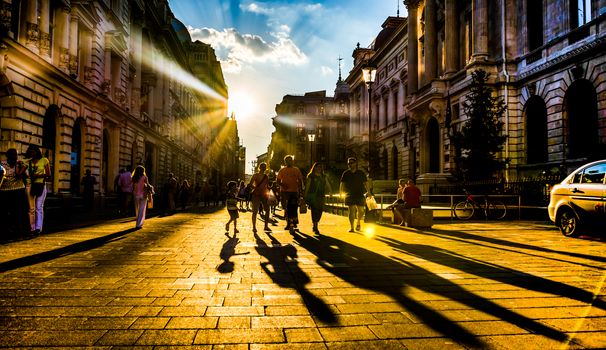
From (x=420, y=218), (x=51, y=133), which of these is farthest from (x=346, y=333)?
(x=51, y=133)

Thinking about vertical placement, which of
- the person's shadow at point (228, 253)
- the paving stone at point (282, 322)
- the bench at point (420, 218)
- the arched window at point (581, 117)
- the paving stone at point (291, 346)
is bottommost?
the person's shadow at point (228, 253)

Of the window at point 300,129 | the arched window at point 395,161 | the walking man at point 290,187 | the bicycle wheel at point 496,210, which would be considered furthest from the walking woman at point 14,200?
the window at point 300,129

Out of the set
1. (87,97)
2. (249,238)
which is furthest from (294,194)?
(87,97)

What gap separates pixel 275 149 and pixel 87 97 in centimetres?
8654

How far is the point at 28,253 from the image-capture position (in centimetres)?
634

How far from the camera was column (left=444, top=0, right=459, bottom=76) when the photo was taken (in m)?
29.4

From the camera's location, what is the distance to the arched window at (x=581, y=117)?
741 inches

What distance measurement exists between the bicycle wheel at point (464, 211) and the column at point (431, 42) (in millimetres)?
19403

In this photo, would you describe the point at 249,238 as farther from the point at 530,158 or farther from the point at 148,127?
the point at 148,127

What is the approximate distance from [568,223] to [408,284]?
6.83 metres

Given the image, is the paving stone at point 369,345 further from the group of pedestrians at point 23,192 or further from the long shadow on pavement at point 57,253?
the group of pedestrians at point 23,192

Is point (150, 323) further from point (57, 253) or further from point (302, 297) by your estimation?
point (57, 253)

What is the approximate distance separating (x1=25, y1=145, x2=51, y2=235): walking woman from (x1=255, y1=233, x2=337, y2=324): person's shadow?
4.73 meters

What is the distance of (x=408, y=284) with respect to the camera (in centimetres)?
454
